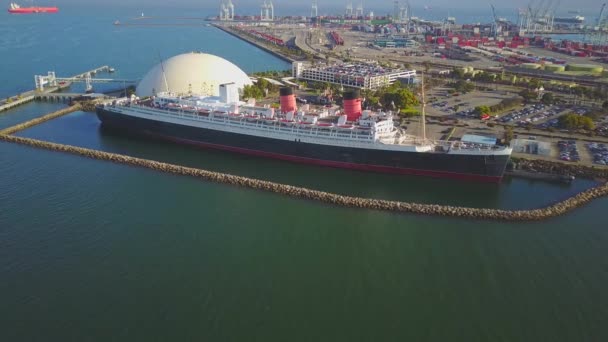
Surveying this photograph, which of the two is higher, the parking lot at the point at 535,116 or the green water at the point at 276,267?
the parking lot at the point at 535,116

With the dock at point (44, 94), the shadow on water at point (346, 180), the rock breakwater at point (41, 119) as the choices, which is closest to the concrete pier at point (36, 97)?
the dock at point (44, 94)

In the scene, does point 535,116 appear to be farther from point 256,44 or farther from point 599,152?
point 256,44

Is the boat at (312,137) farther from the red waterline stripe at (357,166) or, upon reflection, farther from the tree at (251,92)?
the tree at (251,92)

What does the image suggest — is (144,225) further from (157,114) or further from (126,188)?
(157,114)

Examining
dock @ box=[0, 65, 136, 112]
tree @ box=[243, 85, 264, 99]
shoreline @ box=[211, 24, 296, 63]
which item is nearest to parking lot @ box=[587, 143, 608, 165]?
tree @ box=[243, 85, 264, 99]

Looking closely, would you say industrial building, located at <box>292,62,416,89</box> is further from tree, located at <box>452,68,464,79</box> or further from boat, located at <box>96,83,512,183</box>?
boat, located at <box>96,83,512,183</box>

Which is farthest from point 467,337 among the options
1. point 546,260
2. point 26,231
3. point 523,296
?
point 26,231

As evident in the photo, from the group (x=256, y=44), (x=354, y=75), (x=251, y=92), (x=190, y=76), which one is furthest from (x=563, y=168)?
(x=256, y=44)
